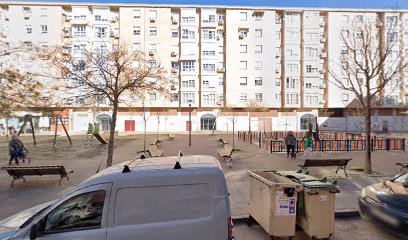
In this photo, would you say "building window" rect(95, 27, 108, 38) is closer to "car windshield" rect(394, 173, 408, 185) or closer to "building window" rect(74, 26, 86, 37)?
"building window" rect(74, 26, 86, 37)

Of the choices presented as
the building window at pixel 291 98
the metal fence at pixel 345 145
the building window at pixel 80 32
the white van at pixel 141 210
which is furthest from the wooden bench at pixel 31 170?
the building window at pixel 291 98

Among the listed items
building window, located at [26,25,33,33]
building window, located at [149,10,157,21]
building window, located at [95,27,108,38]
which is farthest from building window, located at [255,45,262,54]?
building window, located at [26,25,33,33]

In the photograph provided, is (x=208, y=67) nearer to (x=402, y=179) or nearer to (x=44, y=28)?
(x=44, y=28)

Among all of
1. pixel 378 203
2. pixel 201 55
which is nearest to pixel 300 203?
pixel 378 203

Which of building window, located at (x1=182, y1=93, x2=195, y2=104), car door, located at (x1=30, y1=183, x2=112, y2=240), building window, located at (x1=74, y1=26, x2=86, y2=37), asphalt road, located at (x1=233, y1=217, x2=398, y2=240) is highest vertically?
building window, located at (x1=74, y1=26, x2=86, y2=37)

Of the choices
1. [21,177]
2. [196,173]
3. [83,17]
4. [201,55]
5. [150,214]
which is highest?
[83,17]

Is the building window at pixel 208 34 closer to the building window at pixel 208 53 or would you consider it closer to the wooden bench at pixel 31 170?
the building window at pixel 208 53

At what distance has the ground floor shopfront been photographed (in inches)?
1711

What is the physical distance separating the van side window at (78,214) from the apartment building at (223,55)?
40265 millimetres

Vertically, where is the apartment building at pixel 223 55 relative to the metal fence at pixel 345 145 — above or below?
above

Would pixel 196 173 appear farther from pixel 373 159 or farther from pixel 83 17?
pixel 83 17

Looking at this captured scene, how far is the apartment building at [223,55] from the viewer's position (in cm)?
4294

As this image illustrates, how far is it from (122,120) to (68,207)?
42.7 m

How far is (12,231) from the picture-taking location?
126 inches
